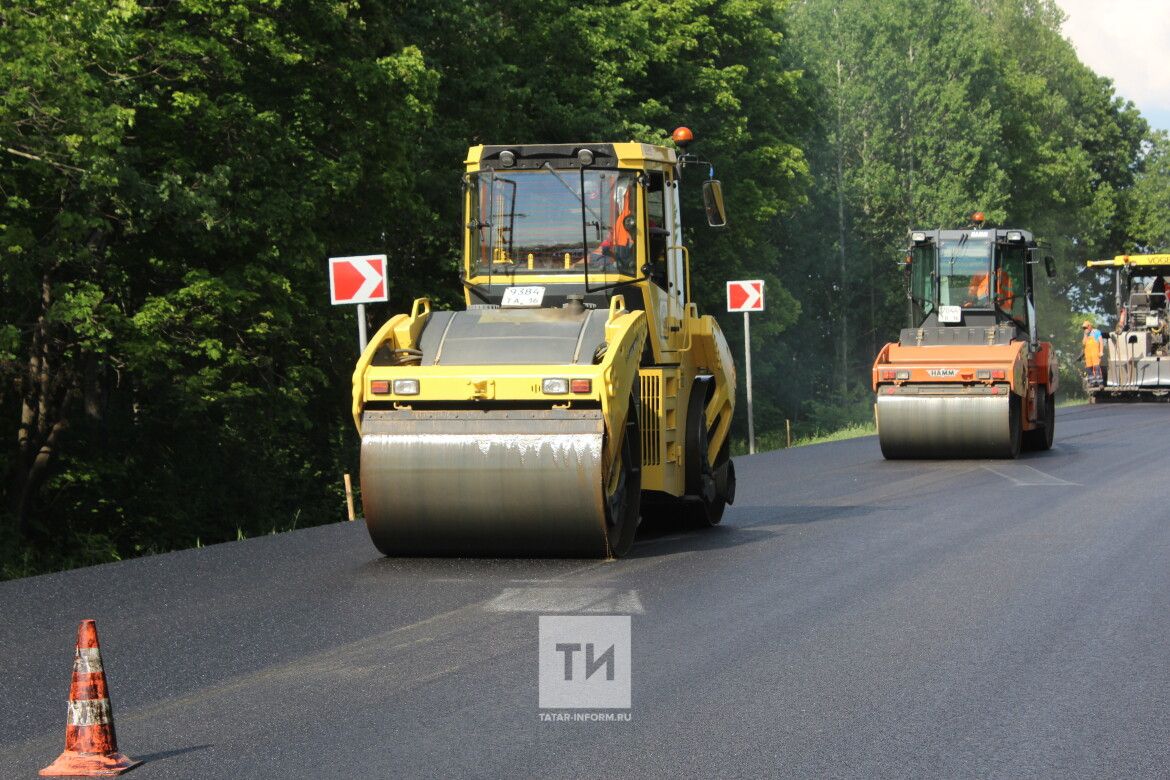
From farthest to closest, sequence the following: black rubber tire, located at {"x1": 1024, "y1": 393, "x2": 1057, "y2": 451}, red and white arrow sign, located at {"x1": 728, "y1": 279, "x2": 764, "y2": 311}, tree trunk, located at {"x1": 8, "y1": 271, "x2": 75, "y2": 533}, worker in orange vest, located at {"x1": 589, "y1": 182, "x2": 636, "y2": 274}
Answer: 1. red and white arrow sign, located at {"x1": 728, "y1": 279, "x2": 764, "y2": 311}
2. black rubber tire, located at {"x1": 1024, "y1": 393, "x2": 1057, "y2": 451}
3. tree trunk, located at {"x1": 8, "y1": 271, "x2": 75, "y2": 533}
4. worker in orange vest, located at {"x1": 589, "y1": 182, "x2": 636, "y2": 274}

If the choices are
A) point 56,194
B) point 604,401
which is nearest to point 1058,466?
point 604,401

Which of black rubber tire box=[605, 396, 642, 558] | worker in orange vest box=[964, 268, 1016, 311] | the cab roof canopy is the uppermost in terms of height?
the cab roof canopy

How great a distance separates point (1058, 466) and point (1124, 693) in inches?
552

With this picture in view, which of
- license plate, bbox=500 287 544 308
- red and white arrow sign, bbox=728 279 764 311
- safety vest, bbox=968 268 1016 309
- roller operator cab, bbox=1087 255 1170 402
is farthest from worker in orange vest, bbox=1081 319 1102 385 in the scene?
license plate, bbox=500 287 544 308

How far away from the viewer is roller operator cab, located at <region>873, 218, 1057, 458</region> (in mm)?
20984

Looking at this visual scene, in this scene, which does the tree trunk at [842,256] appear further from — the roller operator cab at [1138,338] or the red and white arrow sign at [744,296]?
the red and white arrow sign at [744,296]

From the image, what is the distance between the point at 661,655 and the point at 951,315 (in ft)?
53.5

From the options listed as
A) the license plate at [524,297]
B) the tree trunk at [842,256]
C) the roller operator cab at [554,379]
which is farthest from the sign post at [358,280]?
the tree trunk at [842,256]

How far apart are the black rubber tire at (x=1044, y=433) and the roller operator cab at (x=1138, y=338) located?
18973 mm

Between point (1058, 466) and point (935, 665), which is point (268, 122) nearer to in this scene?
point (1058, 466)

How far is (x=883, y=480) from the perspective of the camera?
61.0 feet

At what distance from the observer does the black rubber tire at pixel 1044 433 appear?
2367cm

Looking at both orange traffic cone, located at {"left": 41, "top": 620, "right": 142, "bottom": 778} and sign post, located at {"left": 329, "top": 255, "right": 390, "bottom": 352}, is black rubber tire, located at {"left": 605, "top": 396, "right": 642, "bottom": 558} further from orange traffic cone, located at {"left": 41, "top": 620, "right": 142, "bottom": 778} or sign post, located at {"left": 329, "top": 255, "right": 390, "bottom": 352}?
sign post, located at {"left": 329, "top": 255, "right": 390, "bottom": 352}

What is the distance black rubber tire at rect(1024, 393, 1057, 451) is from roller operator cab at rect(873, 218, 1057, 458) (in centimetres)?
2
